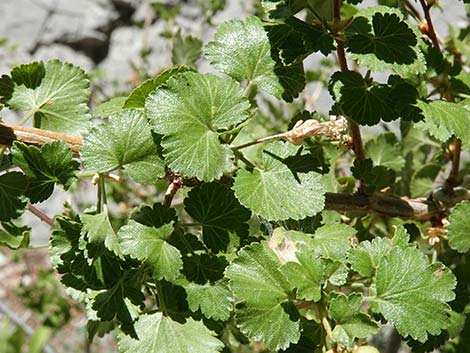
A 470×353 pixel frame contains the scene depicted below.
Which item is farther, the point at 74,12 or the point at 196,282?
the point at 74,12

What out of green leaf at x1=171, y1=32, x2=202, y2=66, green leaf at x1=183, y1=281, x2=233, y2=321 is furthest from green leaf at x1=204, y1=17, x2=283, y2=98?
green leaf at x1=171, y1=32, x2=202, y2=66

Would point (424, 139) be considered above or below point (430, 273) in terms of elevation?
below

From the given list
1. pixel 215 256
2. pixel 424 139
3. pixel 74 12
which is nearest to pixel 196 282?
pixel 215 256

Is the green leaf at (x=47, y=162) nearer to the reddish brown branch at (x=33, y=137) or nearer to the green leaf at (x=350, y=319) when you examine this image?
the reddish brown branch at (x=33, y=137)

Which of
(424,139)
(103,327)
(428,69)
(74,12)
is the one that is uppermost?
(428,69)

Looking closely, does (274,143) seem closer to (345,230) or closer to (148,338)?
(345,230)

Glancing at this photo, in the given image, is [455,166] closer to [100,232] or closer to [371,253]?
[371,253]

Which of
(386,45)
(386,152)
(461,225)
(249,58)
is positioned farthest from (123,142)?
(386,152)

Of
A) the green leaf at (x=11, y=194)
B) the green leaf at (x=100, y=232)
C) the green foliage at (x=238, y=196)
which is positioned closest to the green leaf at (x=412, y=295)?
the green foliage at (x=238, y=196)

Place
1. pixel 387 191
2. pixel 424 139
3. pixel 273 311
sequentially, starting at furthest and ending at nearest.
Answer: pixel 424 139, pixel 387 191, pixel 273 311
